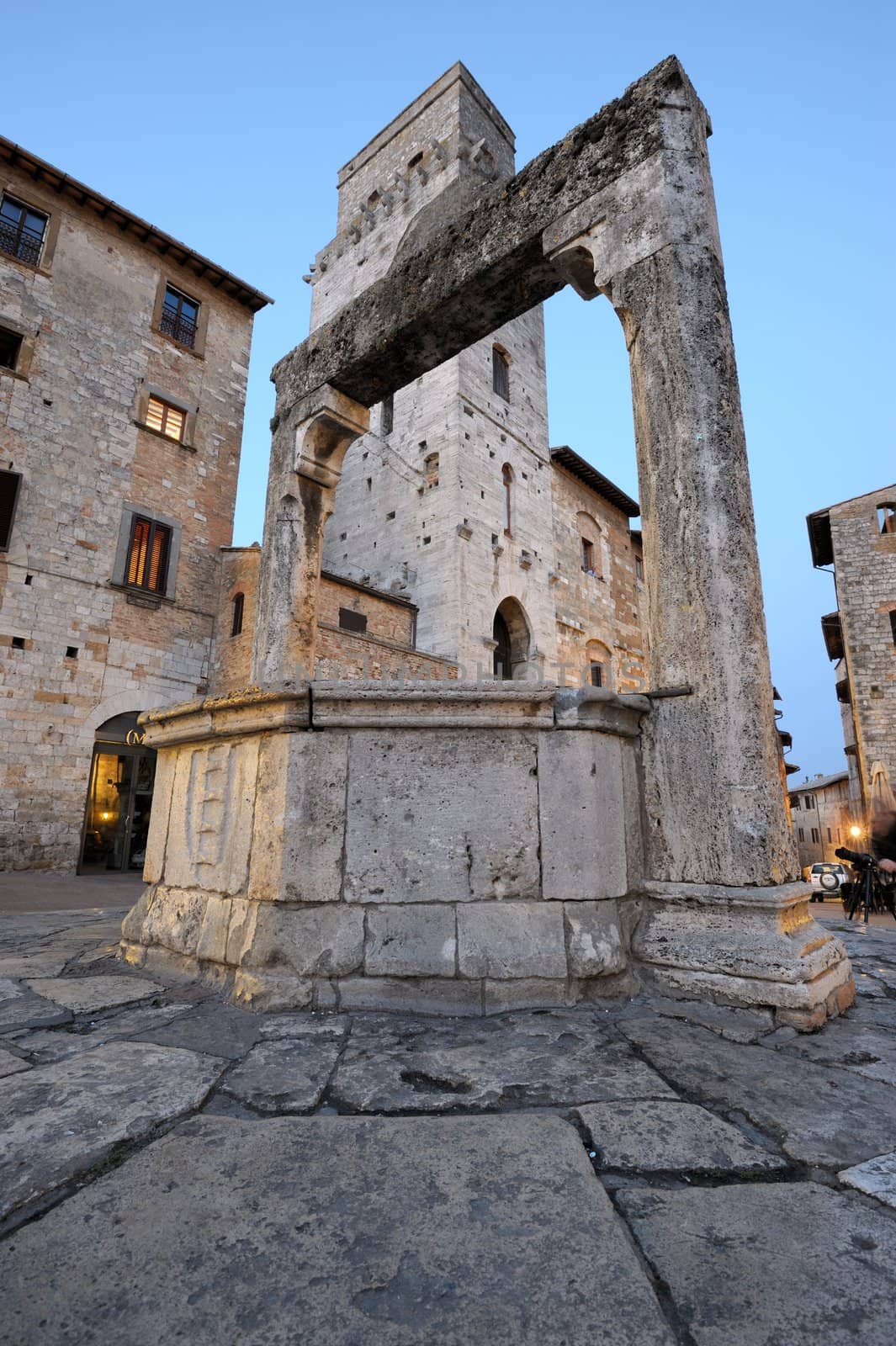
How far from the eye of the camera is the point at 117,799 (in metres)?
11.9

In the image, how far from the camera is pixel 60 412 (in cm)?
1191

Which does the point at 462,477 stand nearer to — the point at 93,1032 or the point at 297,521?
the point at 297,521

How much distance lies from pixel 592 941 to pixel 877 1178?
135cm

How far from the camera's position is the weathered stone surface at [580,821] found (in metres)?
2.76

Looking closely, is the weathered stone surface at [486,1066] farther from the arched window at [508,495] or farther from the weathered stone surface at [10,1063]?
the arched window at [508,495]

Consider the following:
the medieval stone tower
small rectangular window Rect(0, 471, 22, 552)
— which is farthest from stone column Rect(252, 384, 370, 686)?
the medieval stone tower

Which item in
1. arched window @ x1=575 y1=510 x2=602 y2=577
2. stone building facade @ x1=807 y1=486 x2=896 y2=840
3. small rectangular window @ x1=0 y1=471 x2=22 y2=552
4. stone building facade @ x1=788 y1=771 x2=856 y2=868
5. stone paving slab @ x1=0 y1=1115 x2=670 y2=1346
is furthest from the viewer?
stone building facade @ x1=788 y1=771 x2=856 y2=868

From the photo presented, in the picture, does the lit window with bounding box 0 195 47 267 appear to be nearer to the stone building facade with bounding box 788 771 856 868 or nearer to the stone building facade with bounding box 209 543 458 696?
the stone building facade with bounding box 209 543 458 696

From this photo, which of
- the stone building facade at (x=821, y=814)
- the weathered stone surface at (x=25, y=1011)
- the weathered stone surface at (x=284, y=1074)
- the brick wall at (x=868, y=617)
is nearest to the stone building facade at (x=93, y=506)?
the weathered stone surface at (x=25, y=1011)

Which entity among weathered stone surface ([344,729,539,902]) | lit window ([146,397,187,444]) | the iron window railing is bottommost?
weathered stone surface ([344,729,539,902])

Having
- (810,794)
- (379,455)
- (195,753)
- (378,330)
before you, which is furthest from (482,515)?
(810,794)

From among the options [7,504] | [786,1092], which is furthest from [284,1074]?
[7,504]

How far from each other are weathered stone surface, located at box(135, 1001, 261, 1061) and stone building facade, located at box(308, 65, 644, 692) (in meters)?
12.2

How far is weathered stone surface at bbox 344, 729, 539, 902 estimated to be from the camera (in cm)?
278
